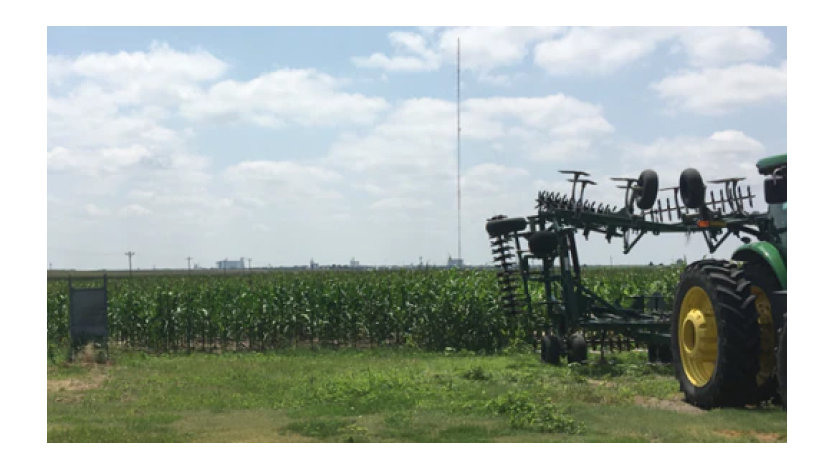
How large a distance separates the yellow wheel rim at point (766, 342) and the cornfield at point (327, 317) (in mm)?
9694

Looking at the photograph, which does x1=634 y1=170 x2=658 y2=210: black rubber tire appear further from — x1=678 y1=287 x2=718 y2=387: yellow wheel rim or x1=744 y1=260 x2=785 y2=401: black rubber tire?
x1=744 y1=260 x2=785 y2=401: black rubber tire

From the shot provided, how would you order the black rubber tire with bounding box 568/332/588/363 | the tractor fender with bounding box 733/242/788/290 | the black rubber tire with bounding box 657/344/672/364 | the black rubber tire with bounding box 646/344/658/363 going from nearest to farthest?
the tractor fender with bounding box 733/242/788/290
the black rubber tire with bounding box 568/332/588/363
the black rubber tire with bounding box 657/344/672/364
the black rubber tire with bounding box 646/344/658/363

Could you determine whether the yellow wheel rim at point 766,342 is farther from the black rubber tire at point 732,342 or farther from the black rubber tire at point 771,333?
the black rubber tire at point 732,342

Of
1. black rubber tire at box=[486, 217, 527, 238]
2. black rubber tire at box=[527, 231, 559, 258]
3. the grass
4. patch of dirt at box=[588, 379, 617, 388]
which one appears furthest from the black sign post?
patch of dirt at box=[588, 379, 617, 388]

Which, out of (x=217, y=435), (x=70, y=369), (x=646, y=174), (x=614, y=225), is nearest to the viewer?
(x=217, y=435)

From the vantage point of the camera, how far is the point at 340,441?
860 cm

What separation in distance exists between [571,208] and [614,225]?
0.91m

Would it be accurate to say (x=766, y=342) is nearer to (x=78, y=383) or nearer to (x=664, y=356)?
(x=664, y=356)

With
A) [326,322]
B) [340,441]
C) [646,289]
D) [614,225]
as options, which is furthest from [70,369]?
[646,289]

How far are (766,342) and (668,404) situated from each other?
1.63m

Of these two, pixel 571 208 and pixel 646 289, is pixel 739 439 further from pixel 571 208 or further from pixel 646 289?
pixel 646 289

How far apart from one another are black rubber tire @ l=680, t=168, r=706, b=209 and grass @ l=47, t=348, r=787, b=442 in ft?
8.68

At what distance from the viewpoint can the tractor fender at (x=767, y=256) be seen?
945 centimetres

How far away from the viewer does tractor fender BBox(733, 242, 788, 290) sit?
31.0ft
